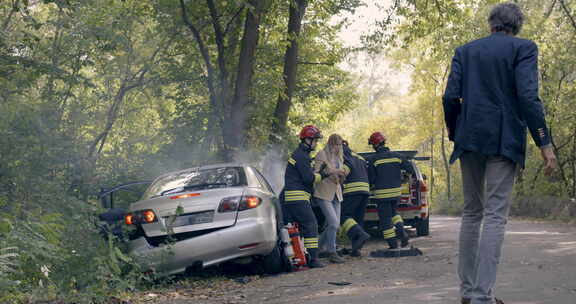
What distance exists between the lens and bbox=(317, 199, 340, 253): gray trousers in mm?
12188

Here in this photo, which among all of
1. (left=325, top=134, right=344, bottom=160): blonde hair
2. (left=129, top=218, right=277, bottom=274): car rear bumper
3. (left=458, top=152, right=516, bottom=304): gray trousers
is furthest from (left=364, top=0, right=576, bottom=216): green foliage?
(left=458, top=152, right=516, bottom=304): gray trousers

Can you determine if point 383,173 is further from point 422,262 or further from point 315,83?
point 315,83

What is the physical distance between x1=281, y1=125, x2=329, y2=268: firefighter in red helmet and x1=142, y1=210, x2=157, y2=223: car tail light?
2.34 meters

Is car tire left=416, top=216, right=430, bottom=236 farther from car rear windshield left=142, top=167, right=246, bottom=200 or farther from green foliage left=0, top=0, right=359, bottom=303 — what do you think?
car rear windshield left=142, top=167, right=246, bottom=200

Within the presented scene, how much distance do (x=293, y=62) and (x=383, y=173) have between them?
7159mm

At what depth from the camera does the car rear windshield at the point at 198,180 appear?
1046 centimetres

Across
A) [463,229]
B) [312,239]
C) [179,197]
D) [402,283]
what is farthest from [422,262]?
[463,229]

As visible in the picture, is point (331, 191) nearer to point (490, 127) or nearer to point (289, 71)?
point (490, 127)

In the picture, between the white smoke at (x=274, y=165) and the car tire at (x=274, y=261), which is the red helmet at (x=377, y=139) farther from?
the white smoke at (x=274, y=165)

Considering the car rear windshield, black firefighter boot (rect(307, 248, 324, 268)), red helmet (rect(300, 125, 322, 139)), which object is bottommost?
black firefighter boot (rect(307, 248, 324, 268))

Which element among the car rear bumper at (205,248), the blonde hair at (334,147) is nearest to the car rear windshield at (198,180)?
the car rear bumper at (205,248)

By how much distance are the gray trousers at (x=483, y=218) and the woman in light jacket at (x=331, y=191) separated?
20.0 feet

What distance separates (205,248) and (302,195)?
225cm

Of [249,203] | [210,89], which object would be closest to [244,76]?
[210,89]
